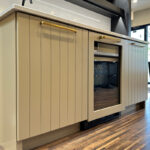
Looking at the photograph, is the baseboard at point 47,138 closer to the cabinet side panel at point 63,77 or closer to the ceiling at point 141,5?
the cabinet side panel at point 63,77

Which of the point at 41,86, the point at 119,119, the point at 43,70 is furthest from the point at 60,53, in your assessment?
the point at 119,119

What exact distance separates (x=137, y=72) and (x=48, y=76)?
1.59 metres

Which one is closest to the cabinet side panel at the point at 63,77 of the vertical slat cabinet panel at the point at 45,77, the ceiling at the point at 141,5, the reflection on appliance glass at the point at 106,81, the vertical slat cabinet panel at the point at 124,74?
the vertical slat cabinet panel at the point at 45,77

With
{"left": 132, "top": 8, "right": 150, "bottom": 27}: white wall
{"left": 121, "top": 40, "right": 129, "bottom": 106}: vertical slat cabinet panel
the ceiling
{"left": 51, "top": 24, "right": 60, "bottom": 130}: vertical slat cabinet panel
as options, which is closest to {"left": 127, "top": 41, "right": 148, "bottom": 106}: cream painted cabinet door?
{"left": 121, "top": 40, "right": 129, "bottom": 106}: vertical slat cabinet panel

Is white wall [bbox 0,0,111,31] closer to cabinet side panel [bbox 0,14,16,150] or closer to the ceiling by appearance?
cabinet side panel [bbox 0,14,16,150]

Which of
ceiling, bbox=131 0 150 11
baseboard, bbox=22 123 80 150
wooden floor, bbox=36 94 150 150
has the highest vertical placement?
ceiling, bbox=131 0 150 11

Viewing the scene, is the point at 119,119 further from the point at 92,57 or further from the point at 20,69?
the point at 20,69

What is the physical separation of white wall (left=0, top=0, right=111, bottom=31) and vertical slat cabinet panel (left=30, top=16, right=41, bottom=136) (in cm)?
66

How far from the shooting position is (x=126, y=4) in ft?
9.29

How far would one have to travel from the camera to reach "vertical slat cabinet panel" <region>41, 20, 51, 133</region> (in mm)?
1129

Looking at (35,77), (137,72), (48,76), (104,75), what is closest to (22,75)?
(35,77)

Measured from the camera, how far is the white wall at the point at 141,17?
14.8 ft

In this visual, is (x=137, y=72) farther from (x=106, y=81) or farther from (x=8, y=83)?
(x=8, y=83)

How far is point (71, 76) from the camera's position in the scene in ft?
Answer: 4.37
